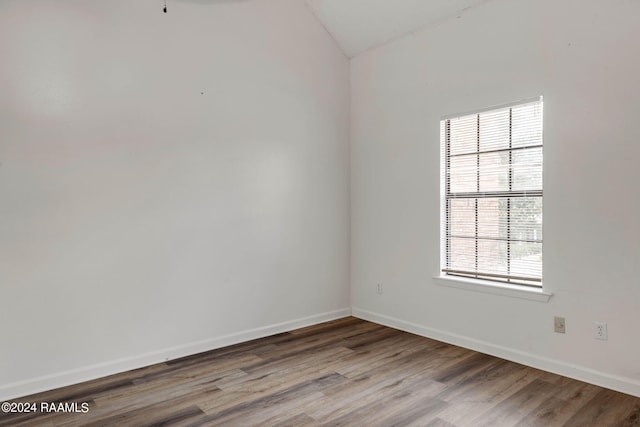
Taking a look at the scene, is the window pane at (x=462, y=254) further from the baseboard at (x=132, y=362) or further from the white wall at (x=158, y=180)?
the baseboard at (x=132, y=362)

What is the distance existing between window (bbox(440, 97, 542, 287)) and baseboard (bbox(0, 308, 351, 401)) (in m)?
1.69

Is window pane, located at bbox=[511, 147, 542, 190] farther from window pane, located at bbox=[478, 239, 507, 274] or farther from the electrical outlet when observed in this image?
the electrical outlet

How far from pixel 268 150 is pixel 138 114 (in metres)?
1.18

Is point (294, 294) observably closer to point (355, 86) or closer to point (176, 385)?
point (176, 385)

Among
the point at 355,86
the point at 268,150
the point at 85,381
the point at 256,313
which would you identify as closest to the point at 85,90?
the point at 268,150

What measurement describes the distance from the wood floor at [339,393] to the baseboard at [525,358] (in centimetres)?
6

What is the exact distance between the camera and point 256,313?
12.8ft

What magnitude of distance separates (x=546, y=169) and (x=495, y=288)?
991 millimetres

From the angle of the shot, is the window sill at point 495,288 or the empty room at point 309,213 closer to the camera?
the empty room at point 309,213

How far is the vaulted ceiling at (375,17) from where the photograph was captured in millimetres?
3633

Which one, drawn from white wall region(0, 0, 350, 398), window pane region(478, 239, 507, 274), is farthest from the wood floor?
window pane region(478, 239, 507, 274)

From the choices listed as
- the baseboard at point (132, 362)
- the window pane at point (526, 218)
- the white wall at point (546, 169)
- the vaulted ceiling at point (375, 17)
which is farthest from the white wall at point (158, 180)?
the window pane at point (526, 218)

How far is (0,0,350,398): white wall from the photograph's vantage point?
2785 mm

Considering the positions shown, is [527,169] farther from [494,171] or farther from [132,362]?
[132,362]
